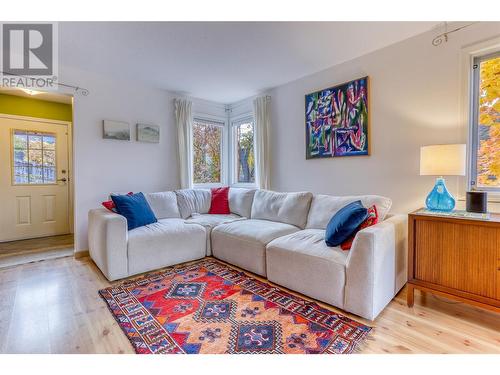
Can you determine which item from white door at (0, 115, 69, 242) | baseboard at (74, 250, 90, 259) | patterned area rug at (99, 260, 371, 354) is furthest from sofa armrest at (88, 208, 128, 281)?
white door at (0, 115, 69, 242)

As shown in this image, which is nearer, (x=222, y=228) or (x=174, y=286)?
(x=174, y=286)

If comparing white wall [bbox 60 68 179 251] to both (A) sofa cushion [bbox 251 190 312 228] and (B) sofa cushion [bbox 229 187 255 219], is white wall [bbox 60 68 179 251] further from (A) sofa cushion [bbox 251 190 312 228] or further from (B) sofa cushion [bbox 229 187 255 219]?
(A) sofa cushion [bbox 251 190 312 228]

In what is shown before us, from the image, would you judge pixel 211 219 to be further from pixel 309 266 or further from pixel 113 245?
pixel 309 266

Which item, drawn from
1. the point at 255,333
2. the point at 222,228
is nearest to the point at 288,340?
the point at 255,333

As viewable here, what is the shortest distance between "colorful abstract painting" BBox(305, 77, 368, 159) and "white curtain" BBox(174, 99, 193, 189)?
1.89 metres

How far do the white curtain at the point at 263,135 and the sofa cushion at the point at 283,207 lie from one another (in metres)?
0.44

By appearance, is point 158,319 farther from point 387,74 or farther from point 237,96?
point 237,96

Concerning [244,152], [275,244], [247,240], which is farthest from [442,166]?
[244,152]

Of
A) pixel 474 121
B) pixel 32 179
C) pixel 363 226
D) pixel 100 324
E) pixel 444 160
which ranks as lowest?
pixel 100 324

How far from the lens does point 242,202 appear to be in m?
3.52

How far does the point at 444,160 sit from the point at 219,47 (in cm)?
228

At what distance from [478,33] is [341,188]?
1.79 meters

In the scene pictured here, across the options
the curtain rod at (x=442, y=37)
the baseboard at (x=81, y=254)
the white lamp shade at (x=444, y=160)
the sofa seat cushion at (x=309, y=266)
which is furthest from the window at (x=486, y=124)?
the baseboard at (x=81, y=254)
